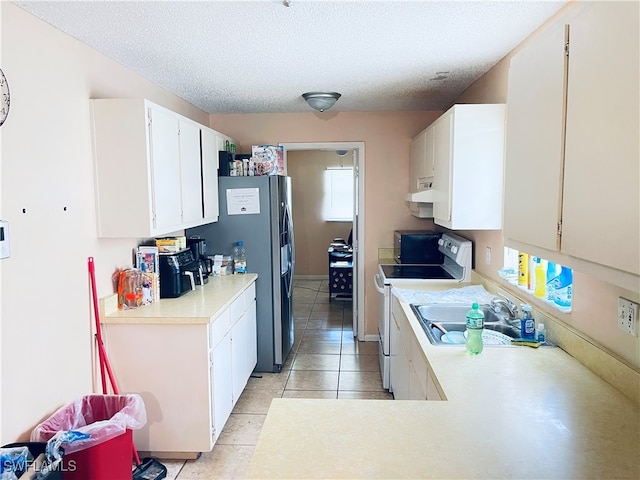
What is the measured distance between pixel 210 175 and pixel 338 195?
14.4ft

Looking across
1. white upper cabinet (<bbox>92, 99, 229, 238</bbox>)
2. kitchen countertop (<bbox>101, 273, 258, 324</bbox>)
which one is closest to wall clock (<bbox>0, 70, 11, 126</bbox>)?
white upper cabinet (<bbox>92, 99, 229, 238</bbox>)

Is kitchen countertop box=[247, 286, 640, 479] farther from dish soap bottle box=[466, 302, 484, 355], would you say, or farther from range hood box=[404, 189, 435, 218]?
range hood box=[404, 189, 435, 218]

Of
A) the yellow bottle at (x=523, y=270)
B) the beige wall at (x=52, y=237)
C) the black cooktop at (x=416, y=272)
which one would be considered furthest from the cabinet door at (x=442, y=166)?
the black cooktop at (x=416, y=272)

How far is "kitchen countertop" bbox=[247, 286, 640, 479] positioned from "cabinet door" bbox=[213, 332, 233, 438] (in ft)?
4.28

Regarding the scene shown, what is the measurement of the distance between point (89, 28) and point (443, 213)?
7.21 feet

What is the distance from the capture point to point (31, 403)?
2.02 m

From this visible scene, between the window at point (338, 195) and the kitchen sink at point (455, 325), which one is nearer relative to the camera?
the kitchen sink at point (455, 325)

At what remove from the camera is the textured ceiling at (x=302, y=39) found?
77.8 inches

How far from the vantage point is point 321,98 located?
12.0ft

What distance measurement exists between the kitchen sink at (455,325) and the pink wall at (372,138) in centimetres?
201

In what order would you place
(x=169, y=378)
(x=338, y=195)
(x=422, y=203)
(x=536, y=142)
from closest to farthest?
(x=536, y=142) < (x=169, y=378) < (x=422, y=203) < (x=338, y=195)

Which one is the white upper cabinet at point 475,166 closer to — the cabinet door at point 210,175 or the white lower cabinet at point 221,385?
the white lower cabinet at point 221,385

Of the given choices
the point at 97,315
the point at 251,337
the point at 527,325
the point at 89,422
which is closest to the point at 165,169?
the point at 97,315

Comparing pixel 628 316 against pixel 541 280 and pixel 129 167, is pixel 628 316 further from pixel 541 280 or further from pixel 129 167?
pixel 129 167
